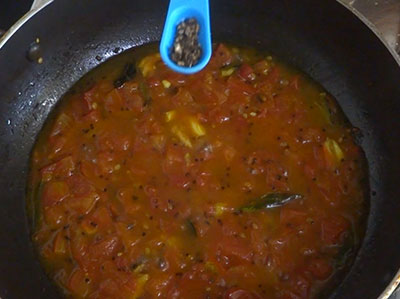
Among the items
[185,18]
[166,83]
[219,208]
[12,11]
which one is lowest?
[219,208]

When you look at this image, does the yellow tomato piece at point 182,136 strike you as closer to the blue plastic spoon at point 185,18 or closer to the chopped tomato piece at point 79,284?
the blue plastic spoon at point 185,18

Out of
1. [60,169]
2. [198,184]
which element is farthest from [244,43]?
[60,169]

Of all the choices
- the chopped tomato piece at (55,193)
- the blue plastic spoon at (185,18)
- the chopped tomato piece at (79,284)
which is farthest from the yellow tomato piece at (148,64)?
the chopped tomato piece at (79,284)

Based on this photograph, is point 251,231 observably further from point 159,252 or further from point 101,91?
point 101,91

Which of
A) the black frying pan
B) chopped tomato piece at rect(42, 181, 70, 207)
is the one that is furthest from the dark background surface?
chopped tomato piece at rect(42, 181, 70, 207)

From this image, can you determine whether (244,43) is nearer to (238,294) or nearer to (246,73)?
(246,73)

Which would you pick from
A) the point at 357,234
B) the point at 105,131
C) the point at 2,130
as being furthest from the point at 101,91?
the point at 357,234

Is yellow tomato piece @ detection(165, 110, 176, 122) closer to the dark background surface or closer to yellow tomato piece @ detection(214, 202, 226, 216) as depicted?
yellow tomato piece @ detection(214, 202, 226, 216)
